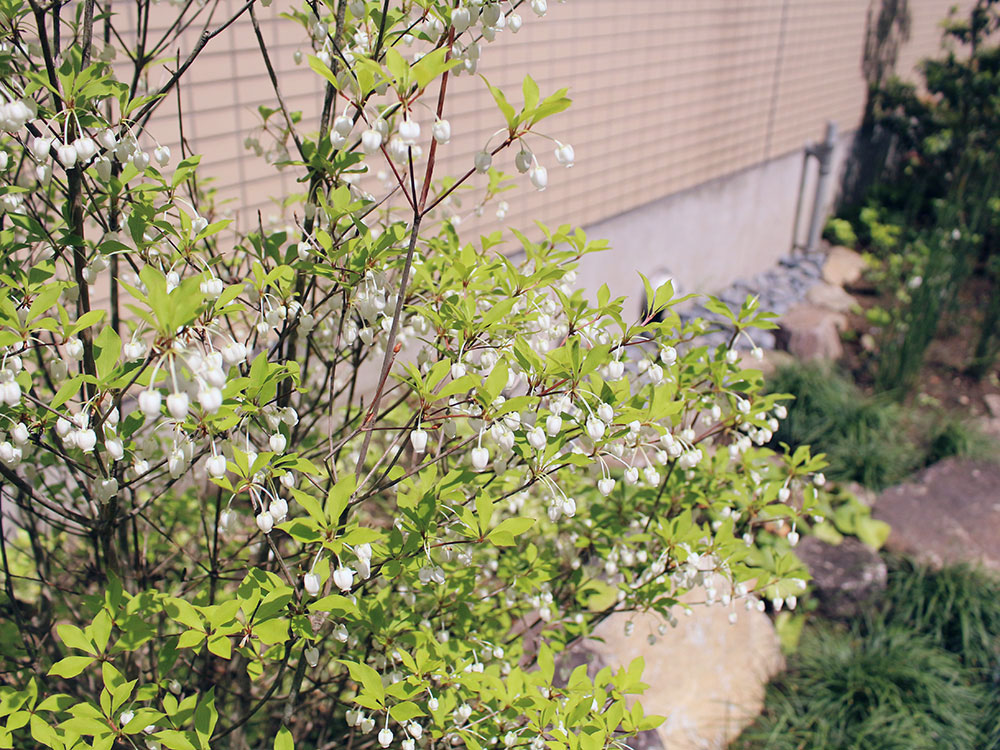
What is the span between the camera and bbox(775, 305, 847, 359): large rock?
6.01 m

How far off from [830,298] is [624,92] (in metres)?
2.86

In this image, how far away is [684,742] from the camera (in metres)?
2.97

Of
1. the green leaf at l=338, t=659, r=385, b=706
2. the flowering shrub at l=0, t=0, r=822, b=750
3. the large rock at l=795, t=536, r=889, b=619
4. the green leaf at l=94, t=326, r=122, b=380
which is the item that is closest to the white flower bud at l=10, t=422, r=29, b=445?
the flowering shrub at l=0, t=0, r=822, b=750

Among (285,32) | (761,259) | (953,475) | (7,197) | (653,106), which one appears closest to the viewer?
(7,197)

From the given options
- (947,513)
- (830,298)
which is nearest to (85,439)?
(947,513)

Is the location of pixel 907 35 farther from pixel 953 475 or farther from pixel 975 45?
pixel 953 475

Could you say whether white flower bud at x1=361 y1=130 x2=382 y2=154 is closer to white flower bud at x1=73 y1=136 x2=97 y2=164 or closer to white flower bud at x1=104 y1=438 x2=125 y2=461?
white flower bud at x1=73 y1=136 x2=97 y2=164

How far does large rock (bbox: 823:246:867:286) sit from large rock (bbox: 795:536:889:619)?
4513 millimetres

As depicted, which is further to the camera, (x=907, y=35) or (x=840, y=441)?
(x=907, y=35)

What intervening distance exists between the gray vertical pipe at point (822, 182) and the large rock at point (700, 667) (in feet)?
20.4

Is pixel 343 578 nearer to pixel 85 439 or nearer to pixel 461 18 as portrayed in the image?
pixel 85 439

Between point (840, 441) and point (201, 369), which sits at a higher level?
point (201, 369)

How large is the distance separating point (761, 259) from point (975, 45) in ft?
12.6

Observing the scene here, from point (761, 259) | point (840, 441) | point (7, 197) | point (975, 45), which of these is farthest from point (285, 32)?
point (975, 45)
